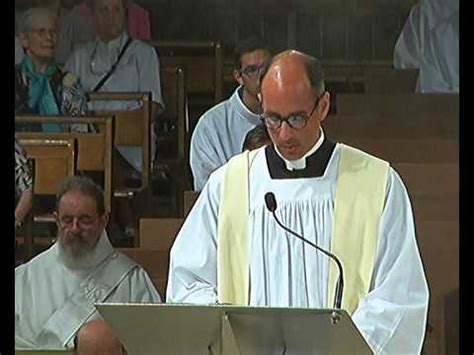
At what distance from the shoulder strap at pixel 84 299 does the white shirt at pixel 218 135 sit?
39 centimetres

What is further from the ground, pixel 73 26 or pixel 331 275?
pixel 73 26

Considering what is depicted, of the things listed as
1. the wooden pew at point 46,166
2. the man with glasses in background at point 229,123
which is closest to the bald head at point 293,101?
the man with glasses in background at point 229,123

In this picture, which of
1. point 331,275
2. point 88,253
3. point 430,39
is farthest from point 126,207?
point 331,275

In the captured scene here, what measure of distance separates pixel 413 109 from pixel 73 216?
1.42 metres

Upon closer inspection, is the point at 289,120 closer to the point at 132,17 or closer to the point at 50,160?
the point at 50,160

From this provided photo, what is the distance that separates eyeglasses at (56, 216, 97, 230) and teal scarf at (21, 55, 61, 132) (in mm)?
582

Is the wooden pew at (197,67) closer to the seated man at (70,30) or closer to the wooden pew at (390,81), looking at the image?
the seated man at (70,30)

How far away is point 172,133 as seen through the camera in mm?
6020

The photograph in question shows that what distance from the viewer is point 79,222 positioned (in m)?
5.54

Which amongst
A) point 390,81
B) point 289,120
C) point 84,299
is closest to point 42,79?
point 84,299

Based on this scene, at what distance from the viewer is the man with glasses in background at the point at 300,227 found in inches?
158

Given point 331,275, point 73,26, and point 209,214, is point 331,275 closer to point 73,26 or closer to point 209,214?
point 209,214

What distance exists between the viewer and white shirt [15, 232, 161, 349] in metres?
5.47

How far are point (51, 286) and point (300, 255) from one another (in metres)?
1.64
